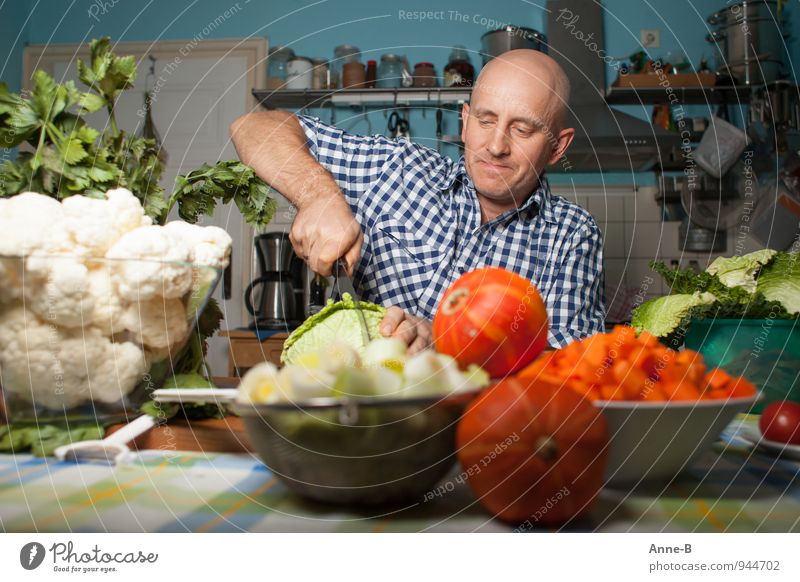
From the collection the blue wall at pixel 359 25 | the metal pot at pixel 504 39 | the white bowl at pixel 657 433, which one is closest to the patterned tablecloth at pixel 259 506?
the white bowl at pixel 657 433

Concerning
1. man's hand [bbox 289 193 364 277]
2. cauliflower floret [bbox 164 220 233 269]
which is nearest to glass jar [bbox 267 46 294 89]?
man's hand [bbox 289 193 364 277]

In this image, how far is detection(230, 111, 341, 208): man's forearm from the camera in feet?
2.13

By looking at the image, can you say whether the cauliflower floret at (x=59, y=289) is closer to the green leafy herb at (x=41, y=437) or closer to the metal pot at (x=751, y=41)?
the green leafy herb at (x=41, y=437)

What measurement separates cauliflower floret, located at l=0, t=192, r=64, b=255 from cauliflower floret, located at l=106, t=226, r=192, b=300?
0.03 meters

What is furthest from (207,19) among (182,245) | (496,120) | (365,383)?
(365,383)

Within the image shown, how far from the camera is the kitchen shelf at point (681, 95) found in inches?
65.9

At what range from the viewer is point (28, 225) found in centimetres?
28

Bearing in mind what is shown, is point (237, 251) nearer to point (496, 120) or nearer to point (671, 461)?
point (496, 120)

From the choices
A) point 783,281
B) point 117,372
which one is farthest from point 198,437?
point 783,281

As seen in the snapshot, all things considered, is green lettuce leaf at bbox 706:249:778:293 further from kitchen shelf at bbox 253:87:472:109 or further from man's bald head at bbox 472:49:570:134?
kitchen shelf at bbox 253:87:472:109

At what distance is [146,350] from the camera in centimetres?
31

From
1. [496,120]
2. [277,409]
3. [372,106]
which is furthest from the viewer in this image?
[372,106]

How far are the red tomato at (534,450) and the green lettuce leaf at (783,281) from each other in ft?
1.47
